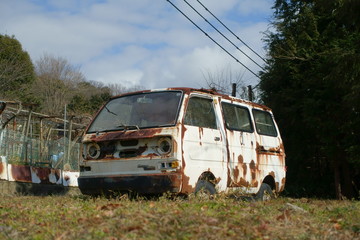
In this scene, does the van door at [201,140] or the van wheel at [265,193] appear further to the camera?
the van wheel at [265,193]

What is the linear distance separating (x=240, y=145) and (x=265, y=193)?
4.17 feet

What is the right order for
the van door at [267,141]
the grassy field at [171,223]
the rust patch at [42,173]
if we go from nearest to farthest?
the grassy field at [171,223] < the van door at [267,141] < the rust patch at [42,173]

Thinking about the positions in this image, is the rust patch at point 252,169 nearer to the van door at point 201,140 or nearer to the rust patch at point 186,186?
the van door at point 201,140

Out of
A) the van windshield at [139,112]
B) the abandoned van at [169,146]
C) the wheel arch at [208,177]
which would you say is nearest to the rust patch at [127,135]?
the abandoned van at [169,146]

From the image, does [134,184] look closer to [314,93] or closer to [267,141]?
[267,141]

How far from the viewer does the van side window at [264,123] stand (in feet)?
30.8

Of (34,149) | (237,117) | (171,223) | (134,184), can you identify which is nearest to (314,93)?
(237,117)

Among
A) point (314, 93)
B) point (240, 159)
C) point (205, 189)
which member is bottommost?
point (205, 189)

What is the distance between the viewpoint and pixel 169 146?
7043 millimetres

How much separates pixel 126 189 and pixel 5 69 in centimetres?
2519

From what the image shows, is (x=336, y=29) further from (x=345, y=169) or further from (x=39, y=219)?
(x=39, y=219)

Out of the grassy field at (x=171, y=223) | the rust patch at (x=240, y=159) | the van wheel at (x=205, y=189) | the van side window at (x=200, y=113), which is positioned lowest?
the grassy field at (x=171, y=223)

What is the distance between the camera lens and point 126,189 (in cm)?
720

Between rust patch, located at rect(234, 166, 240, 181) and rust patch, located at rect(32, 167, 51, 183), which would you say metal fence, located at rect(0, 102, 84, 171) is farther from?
rust patch, located at rect(234, 166, 240, 181)
